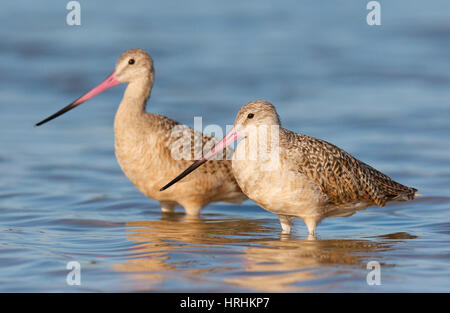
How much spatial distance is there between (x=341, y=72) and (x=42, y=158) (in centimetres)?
784

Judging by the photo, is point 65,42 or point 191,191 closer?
point 191,191

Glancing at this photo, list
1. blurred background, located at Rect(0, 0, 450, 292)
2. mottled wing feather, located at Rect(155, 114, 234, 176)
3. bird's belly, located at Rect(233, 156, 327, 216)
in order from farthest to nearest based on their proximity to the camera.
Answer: mottled wing feather, located at Rect(155, 114, 234, 176) → bird's belly, located at Rect(233, 156, 327, 216) → blurred background, located at Rect(0, 0, 450, 292)

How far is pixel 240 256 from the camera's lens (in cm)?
683

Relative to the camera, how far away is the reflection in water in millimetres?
6172

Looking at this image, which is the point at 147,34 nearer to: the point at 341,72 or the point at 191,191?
the point at 341,72

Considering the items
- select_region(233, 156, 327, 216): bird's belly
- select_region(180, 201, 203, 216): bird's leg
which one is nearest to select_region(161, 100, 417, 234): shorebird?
select_region(233, 156, 327, 216): bird's belly

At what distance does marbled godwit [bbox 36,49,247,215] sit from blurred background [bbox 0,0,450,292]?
11.7 inches

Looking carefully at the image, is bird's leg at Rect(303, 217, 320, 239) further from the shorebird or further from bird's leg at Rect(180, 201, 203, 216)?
bird's leg at Rect(180, 201, 203, 216)

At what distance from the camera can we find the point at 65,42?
19062mm

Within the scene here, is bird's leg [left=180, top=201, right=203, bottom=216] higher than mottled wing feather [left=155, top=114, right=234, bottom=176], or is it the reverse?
mottled wing feather [left=155, top=114, right=234, bottom=176]

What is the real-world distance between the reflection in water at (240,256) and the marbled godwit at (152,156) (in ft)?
1.54

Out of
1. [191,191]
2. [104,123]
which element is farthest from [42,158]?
[191,191]

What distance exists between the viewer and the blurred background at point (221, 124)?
6.50m

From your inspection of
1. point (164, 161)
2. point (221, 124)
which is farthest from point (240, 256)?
point (221, 124)
